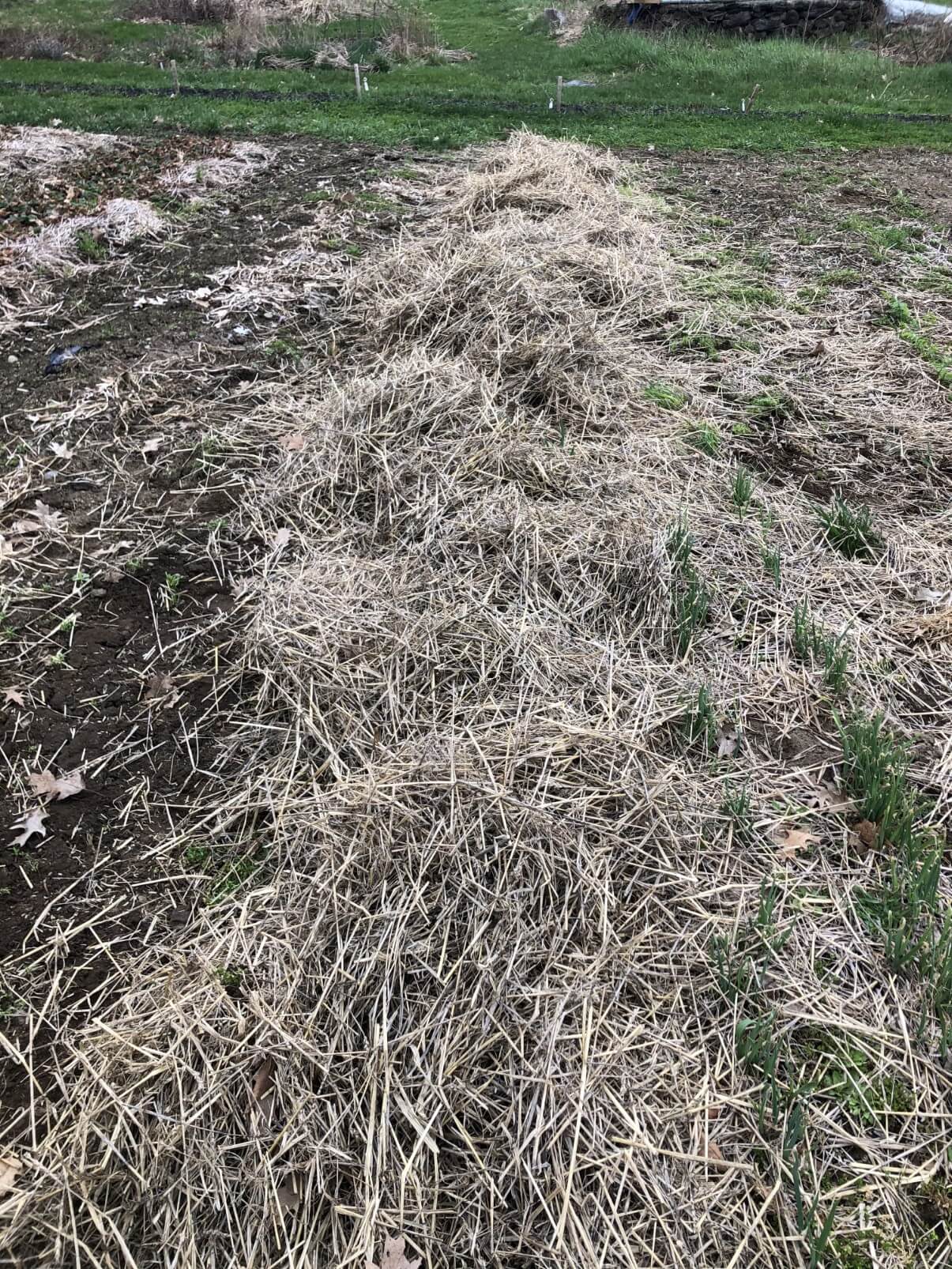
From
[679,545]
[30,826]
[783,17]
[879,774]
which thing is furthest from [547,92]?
[30,826]

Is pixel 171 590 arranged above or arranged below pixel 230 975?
above

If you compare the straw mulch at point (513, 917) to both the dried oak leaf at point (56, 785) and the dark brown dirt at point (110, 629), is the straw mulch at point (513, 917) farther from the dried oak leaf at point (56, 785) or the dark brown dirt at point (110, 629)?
the dried oak leaf at point (56, 785)

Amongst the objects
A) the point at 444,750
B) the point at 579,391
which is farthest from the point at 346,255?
the point at 444,750

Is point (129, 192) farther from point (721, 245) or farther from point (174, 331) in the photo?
point (721, 245)

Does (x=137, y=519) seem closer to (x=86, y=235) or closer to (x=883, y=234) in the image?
(x=86, y=235)

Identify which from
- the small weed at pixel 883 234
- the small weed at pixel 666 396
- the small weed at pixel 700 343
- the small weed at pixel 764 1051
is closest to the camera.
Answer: the small weed at pixel 764 1051

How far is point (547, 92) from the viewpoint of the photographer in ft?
39.9

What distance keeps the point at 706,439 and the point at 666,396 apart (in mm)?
473

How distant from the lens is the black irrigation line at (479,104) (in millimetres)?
10859

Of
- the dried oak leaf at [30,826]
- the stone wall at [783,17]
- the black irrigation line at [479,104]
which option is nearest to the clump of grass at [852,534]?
the dried oak leaf at [30,826]

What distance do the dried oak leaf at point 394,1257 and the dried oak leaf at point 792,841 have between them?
4.56 ft

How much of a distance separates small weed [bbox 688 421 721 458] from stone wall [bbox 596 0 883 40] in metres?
16.1

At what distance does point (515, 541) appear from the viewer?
3.31 m

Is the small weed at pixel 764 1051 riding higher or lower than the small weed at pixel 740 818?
lower
